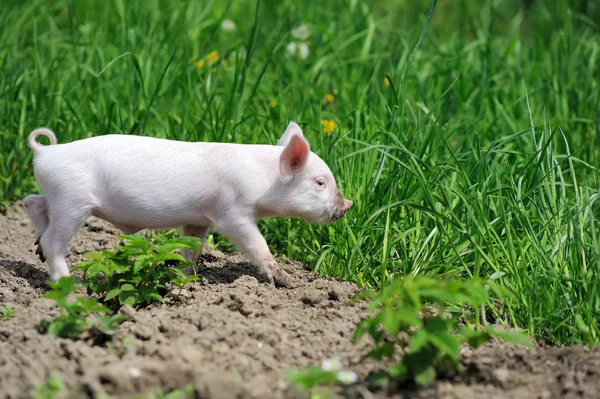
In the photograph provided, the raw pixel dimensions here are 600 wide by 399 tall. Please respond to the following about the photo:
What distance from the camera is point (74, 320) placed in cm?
300

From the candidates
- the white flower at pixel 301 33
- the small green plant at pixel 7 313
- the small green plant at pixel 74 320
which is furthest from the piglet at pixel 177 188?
the white flower at pixel 301 33

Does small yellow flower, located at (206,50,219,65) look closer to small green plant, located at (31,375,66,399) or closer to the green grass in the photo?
the green grass

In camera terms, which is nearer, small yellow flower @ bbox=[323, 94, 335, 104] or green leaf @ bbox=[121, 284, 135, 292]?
green leaf @ bbox=[121, 284, 135, 292]

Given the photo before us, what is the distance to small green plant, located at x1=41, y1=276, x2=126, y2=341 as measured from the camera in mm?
2947

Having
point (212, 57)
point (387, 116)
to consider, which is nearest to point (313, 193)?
point (387, 116)

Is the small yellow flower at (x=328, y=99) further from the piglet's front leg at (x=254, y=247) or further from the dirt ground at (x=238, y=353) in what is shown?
the dirt ground at (x=238, y=353)

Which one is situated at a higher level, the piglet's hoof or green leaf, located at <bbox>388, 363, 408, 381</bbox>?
green leaf, located at <bbox>388, 363, 408, 381</bbox>

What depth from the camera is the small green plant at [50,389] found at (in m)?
Result: 2.45

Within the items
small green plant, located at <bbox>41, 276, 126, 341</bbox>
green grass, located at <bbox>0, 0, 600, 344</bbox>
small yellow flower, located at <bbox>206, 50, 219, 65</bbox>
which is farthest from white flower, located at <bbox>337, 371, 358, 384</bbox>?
small yellow flower, located at <bbox>206, 50, 219, 65</bbox>

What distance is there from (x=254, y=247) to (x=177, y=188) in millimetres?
421

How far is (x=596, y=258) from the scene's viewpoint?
326 cm

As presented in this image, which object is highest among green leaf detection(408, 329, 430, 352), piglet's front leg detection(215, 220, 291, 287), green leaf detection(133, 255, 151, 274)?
green leaf detection(408, 329, 430, 352)

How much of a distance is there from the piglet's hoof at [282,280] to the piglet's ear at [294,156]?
0.43 m

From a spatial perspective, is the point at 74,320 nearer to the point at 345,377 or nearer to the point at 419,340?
the point at 345,377
